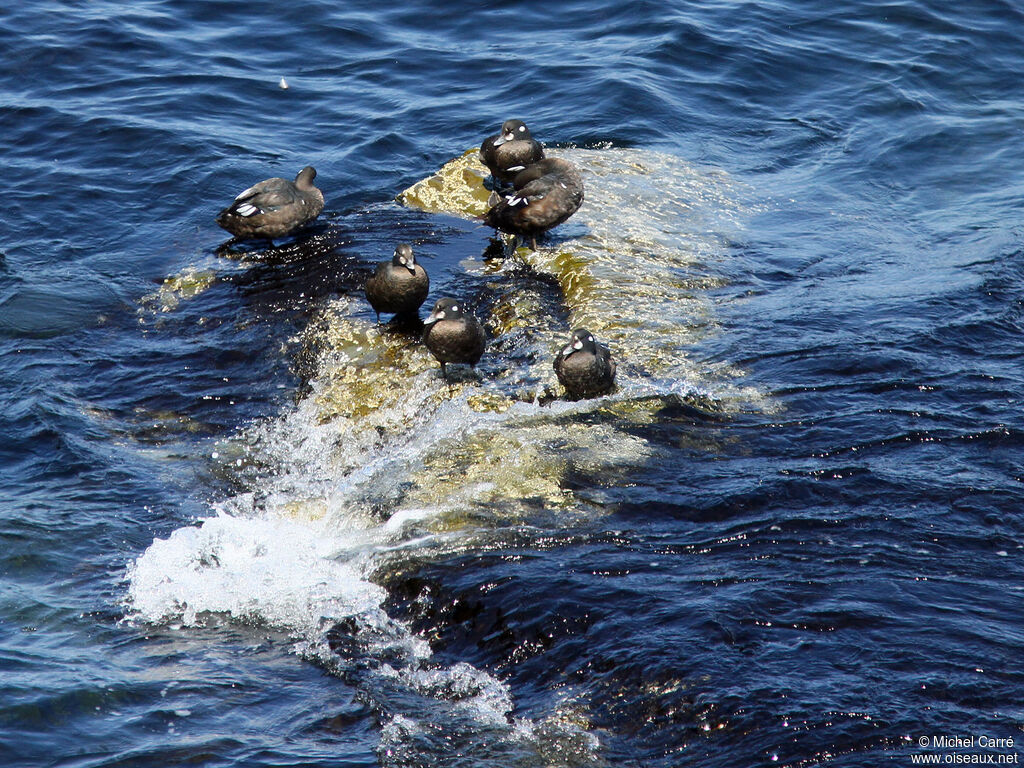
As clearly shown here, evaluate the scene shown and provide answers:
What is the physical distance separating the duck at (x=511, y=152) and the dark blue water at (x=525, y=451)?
779 mm

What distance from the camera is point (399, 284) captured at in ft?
29.5

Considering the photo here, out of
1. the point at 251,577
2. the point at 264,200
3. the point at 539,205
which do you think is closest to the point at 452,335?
the point at 539,205

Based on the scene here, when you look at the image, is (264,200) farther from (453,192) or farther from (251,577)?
(251,577)

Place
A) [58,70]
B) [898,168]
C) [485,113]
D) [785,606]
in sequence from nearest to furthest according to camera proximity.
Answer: [785,606] → [898,168] → [485,113] → [58,70]

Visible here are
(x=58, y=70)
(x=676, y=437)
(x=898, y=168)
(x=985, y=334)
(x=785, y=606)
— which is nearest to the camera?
(x=785, y=606)

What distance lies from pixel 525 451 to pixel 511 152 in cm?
492

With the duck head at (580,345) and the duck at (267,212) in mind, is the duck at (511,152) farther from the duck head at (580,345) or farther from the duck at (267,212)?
the duck head at (580,345)

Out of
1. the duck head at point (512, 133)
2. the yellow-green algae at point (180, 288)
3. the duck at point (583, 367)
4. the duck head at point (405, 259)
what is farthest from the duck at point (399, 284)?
the duck head at point (512, 133)

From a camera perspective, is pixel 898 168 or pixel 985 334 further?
pixel 898 168

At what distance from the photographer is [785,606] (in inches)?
233

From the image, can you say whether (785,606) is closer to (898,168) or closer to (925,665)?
(925,665)

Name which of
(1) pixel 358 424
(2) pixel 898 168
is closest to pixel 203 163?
(1) pixel 358 424

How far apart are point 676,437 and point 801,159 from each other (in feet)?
23.5

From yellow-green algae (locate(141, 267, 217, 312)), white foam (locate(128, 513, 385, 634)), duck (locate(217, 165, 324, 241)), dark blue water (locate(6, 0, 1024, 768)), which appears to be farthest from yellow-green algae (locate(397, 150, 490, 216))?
white foam (locate(128, 513, 385, 634))
